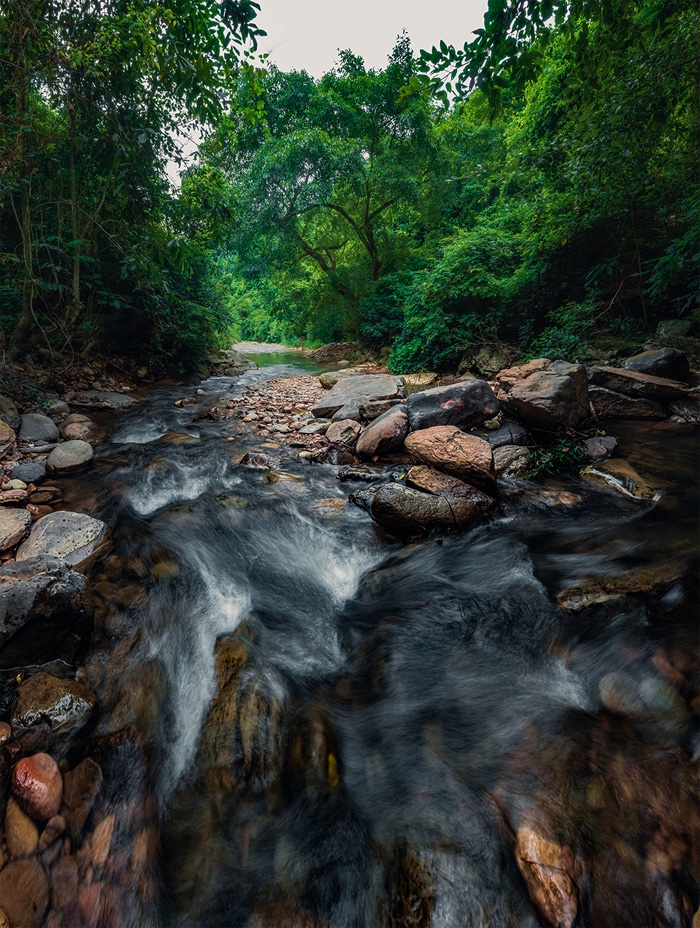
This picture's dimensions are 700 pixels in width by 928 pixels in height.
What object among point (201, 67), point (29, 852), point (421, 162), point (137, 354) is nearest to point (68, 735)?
point (29, 852)

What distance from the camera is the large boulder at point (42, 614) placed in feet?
6.16

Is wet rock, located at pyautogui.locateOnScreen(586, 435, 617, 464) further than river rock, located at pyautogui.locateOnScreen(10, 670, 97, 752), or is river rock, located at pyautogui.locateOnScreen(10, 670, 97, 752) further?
wet rock, located at pyautogui.locateOnScreen(586, 435, 617, 464)

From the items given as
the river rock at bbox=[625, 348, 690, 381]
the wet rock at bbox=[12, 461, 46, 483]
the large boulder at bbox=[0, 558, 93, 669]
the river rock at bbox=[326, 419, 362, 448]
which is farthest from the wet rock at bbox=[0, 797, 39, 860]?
the river rock at bbox=[625, 348, 690, 381]

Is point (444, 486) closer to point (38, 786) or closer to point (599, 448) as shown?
point (599, 448)

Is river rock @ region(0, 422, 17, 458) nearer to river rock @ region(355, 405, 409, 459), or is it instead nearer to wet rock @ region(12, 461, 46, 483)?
wet rock @ region(12, 461, 46, 483)

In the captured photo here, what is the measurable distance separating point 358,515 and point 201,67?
15.9 ft

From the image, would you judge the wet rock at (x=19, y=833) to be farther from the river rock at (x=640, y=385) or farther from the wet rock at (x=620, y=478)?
the river rock at (x=640, y=385)

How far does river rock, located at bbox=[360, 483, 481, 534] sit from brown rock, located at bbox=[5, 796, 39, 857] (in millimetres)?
2624

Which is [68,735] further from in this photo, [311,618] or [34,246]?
[34,246]

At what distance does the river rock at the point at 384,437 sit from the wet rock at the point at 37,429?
3924 millimetres

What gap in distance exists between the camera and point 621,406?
4.84m

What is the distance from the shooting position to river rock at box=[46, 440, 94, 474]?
4.11m

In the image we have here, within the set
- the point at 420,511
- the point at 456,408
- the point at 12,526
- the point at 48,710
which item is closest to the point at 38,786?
the point at 48,710

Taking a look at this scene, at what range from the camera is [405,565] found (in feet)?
9.89
